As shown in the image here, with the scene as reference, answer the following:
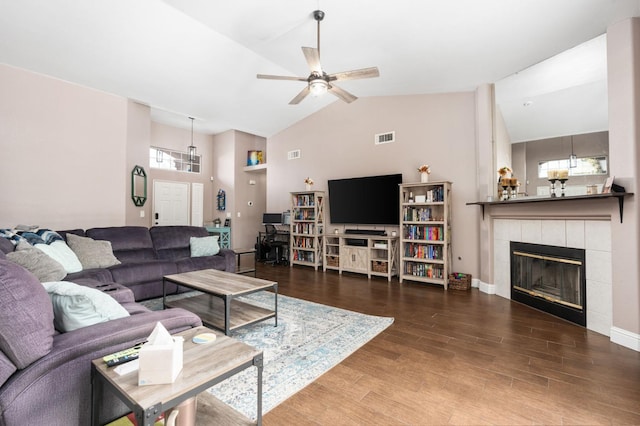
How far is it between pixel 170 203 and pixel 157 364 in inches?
272

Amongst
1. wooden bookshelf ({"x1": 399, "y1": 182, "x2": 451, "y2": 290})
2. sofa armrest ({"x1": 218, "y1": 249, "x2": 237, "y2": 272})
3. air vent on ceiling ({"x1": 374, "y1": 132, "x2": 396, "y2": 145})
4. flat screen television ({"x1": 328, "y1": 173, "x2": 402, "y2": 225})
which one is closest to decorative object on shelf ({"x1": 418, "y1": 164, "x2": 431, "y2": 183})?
wooden bookshelf ({"x1": 399, "y1": 182, "x2": 451, "y2": 290})

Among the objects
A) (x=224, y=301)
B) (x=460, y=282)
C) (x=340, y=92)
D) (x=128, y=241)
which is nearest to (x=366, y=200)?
(x=460, y=282)

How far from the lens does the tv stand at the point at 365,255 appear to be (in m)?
5.30

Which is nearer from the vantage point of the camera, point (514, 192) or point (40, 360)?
point (40, 360)

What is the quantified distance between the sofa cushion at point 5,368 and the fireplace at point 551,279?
4.43 meters

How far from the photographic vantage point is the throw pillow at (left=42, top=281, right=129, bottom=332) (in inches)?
60.6

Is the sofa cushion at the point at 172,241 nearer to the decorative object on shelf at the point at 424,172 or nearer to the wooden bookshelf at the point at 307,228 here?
the wooden bookshelf at the point at 307,228

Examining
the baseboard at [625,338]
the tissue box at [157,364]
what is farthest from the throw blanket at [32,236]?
the baseboard at [625,338]

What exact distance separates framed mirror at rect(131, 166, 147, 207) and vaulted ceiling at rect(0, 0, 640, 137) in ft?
4.55

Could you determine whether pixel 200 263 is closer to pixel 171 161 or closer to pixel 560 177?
pixel 171 161

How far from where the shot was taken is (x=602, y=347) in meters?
2.60

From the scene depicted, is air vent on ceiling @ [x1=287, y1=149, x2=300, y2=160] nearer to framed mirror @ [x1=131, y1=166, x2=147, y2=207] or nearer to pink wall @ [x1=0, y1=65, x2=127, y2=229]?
framed mirror @ [x1=131, y1=166, x2=147, y2=207]

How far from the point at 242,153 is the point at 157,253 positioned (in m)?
4.27

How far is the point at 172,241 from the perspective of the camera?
464cm
